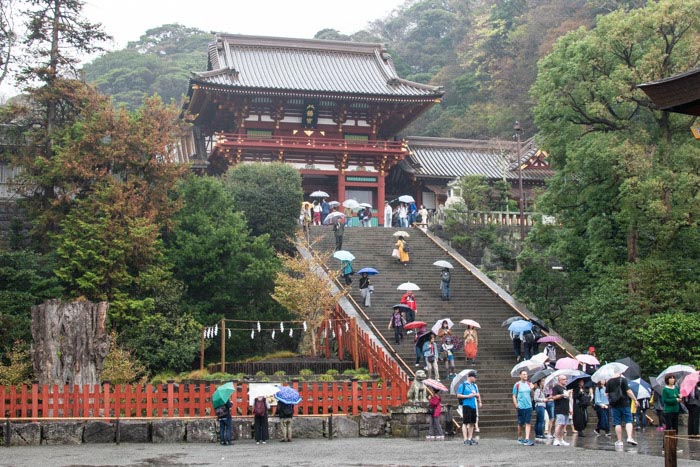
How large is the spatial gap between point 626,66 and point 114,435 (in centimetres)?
1573

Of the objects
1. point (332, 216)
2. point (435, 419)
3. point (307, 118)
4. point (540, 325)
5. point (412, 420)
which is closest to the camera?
point (435, 419)

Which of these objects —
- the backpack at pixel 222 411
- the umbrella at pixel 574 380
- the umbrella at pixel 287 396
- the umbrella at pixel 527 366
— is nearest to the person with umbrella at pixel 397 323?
the umbrella at pixel 527 366

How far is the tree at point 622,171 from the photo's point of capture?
22.0m

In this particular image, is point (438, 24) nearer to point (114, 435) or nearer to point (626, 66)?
point (626, 66)

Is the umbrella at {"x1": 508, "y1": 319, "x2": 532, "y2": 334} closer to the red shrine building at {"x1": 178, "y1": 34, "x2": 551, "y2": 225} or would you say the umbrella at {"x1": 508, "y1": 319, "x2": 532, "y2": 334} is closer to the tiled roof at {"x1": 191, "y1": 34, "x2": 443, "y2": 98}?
the red shrine building at {"x1": 178, "y1": 34, "x2": 551, "y2": 225}

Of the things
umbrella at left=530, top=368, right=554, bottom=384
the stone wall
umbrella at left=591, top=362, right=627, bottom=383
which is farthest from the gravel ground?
umbrella at left=530, top=368, right=554, bottom=384

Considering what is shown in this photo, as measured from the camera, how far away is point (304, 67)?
42688 millimetres

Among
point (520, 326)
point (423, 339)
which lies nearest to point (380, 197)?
point (520, 326)

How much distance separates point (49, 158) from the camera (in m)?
27.0

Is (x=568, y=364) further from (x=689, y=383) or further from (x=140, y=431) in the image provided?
(x=140, y=431)

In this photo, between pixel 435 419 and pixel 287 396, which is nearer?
pixel 287 396

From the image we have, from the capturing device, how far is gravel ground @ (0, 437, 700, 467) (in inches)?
492

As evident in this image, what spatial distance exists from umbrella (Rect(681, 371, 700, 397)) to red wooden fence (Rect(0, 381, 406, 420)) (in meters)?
5.39

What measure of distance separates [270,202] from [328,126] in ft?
38.0
